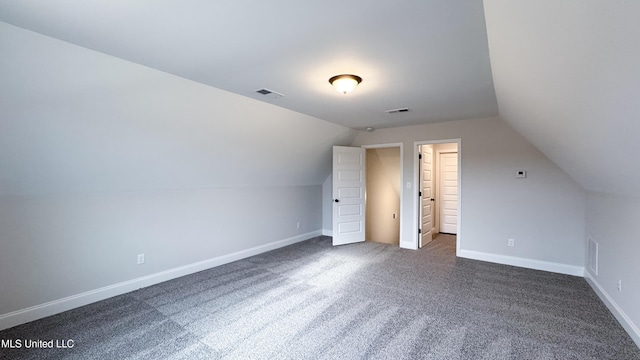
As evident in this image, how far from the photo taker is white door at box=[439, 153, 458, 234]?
21.6ft

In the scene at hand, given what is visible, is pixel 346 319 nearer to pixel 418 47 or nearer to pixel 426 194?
pixel 418 47

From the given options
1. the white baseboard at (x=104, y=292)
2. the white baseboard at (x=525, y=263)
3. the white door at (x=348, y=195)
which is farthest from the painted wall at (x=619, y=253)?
the white baseboard at (x=104, y=292)

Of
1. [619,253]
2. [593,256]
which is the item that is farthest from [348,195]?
[619,253]

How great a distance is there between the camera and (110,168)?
9.64 feet

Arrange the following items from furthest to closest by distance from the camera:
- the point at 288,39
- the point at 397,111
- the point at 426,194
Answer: the point at 426,194, the point at 397,111, the point at 288,39

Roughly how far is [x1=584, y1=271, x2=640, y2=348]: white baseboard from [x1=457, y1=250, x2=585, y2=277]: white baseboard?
306 mm

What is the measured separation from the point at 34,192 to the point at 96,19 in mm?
1993

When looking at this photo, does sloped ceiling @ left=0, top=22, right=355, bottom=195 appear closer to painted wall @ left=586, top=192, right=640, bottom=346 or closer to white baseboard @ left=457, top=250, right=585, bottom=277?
white baseboard @ left=457, top=250, right=585, bottom=277

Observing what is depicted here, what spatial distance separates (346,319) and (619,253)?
8.85ft

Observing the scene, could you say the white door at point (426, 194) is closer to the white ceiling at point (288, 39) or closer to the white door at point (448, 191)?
the white door at point (448, 191)

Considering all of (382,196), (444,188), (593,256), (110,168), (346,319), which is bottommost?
(346,319)

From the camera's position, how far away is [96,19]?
172 cm

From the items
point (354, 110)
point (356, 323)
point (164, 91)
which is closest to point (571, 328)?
point (356, 323)

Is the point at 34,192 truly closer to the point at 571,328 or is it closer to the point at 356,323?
the point at 356,323
